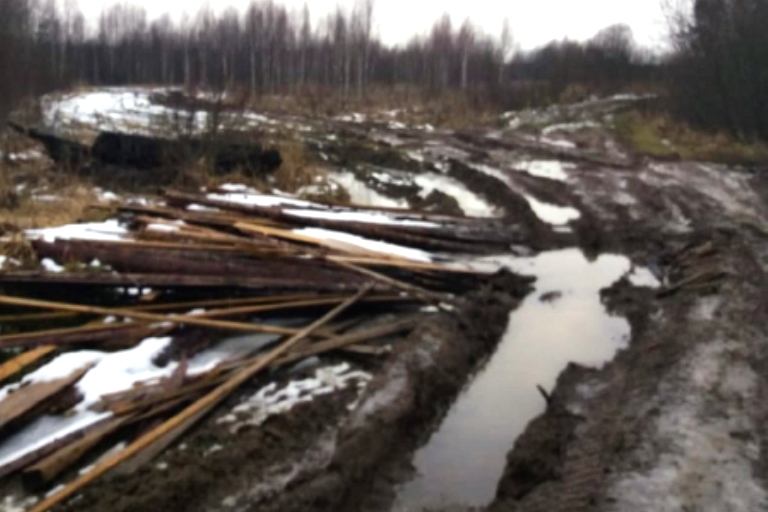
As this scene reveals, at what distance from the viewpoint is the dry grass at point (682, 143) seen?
23578 mm

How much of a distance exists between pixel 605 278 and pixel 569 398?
14.7 ft

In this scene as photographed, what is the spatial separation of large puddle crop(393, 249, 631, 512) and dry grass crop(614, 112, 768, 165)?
12.7 metres

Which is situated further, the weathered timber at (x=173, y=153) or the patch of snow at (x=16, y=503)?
the weathered timber at (x=173, y=153)

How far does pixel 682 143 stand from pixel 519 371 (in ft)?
67.2

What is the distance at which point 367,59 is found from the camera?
6159 cm

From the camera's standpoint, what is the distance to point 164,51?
79.1m

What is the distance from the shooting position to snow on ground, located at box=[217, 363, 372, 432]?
253 inches

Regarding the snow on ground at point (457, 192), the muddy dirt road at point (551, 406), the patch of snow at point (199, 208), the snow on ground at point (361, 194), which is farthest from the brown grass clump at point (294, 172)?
the muddy dirt road at point (551, 406)

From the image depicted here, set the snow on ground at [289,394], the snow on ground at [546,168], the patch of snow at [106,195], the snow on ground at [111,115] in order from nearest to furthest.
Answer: the snow on ground at [289,394] → the patch of snow at [106,195] → the snow on ground at [111,115] → the snow on ground at [546,168]

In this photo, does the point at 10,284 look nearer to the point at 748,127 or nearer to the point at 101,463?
the point at 101,463

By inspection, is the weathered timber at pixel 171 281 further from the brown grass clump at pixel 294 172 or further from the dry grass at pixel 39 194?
the brown grass clump at pixel 294 172

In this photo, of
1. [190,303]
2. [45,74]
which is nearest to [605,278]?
[190,303]

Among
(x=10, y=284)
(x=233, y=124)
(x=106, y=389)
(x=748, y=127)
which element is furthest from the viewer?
(x=748, y=127)

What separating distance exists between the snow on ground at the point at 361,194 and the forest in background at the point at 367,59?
330 cm
